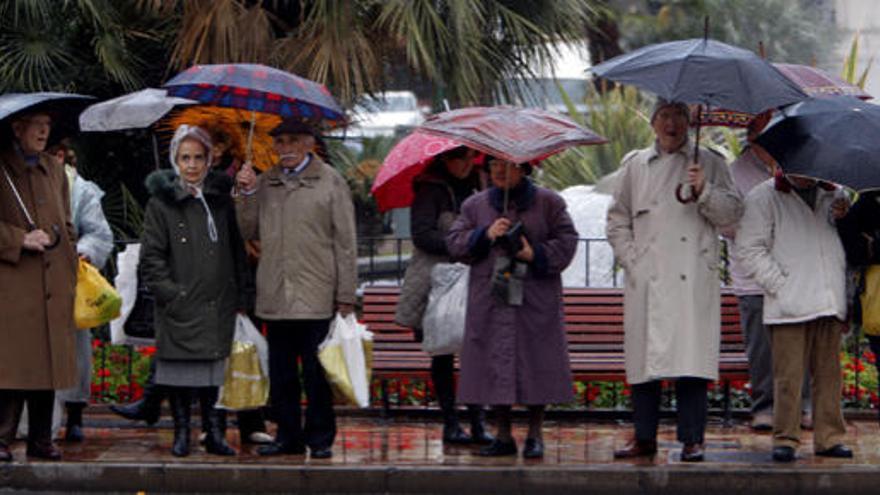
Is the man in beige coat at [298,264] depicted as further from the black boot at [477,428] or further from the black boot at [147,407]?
the black boot at [147,407]

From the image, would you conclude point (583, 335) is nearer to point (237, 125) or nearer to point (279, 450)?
point (279, 450)

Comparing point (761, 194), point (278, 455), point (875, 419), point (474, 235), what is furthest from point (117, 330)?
point (875, 419)

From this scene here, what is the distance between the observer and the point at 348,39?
576 inches

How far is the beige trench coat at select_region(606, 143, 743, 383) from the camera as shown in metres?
9.95

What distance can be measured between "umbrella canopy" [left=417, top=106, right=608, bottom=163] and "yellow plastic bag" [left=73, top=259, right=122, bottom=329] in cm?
195

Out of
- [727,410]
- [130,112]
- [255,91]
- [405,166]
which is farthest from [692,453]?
[130,112]

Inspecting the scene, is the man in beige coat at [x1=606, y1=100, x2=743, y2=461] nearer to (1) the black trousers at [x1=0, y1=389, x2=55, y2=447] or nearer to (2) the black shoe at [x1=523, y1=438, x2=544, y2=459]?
(2) the black shoe at [x1=523, y1=438, x2=544, y2=459]

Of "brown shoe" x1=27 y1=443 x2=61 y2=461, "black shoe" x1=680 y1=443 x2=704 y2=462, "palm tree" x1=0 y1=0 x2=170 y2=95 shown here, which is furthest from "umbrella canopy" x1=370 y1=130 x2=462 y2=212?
"palm tree" x1=0 y1=0 x2=170 y2=95

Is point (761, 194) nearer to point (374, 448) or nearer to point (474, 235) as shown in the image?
point (474, 235)

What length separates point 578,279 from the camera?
51.3 feet

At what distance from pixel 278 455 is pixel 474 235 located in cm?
165

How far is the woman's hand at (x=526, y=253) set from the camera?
991cm

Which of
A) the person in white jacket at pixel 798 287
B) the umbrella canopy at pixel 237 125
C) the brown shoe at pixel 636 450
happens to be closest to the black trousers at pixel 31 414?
the umbrella canopy at pixel 237 125

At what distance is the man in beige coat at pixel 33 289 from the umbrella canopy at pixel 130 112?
725 millimetres
